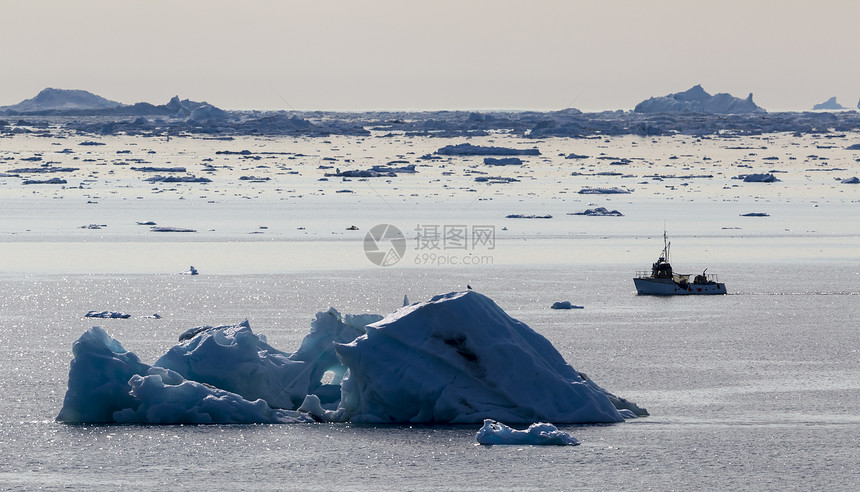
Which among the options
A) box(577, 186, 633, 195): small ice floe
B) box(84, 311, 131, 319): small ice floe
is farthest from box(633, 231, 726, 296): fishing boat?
box(577, 186, 633, 195): small ice floe

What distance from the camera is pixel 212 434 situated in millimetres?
22625

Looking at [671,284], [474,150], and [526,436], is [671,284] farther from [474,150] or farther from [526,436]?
[474,150]

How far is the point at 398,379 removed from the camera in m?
23.0

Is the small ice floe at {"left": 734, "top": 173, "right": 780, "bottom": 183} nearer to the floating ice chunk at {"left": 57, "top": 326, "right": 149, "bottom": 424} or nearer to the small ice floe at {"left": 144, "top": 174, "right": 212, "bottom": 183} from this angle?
the small ice floe at {"left": 144, "top": 174, "right": 212, "bottom": 183}

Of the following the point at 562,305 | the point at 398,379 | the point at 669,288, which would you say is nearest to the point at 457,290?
the point at 562,305

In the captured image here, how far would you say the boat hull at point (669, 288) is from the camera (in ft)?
152

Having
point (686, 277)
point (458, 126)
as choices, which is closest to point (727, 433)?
point (686, 277)

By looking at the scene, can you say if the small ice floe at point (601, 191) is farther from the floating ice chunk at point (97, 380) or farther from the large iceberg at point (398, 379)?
the floating ice chunk at point (97, 380)

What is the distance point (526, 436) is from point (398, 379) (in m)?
2.72

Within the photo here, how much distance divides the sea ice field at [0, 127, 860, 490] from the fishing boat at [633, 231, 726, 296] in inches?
24.2

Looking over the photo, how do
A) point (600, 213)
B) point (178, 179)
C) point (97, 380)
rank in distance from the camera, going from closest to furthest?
point (97, 380) → point (600, 213) → point (178, 179)

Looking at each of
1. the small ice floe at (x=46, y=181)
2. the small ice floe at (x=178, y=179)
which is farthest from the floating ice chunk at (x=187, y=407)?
the small ice floe at (x=46, y=181)

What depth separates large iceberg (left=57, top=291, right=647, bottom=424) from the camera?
22984 millimetres

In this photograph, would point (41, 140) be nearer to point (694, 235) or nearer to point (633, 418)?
point (694, 235)
